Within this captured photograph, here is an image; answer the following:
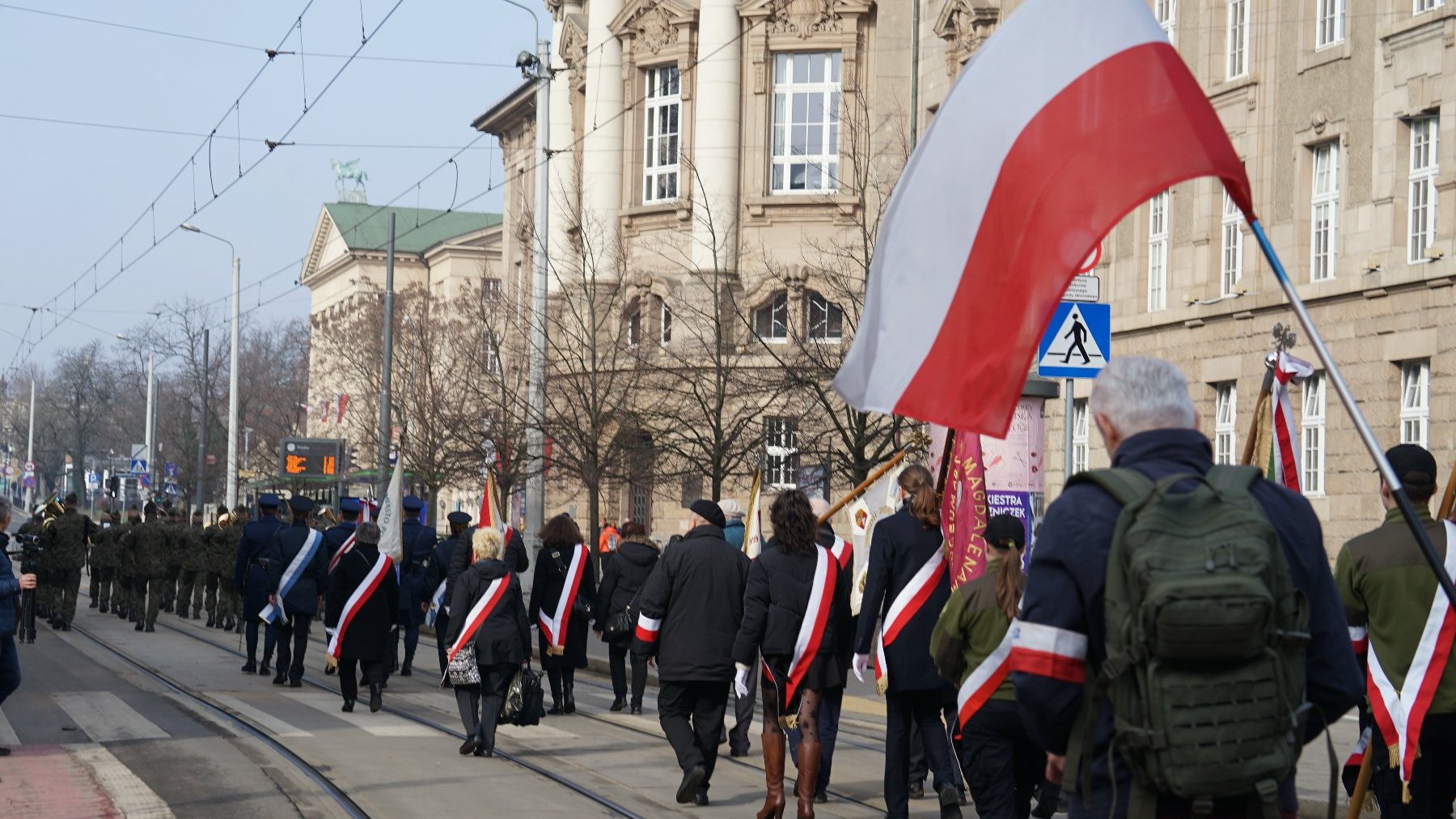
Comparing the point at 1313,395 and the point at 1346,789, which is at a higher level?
the point at 1313,395

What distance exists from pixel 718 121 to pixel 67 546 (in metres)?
23.0

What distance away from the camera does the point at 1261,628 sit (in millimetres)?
4105

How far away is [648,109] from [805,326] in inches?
638

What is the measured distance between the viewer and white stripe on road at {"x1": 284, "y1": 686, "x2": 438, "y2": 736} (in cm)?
1546

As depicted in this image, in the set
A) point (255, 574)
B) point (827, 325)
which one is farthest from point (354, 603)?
point (827, 325)

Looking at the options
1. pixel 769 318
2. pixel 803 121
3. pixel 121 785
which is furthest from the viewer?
pixel 803 121

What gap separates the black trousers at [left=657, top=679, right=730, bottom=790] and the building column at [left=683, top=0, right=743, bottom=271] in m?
35.3

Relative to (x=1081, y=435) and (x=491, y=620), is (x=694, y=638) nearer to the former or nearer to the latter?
(x=491, y=620)

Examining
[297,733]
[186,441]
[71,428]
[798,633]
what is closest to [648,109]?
[186,441]

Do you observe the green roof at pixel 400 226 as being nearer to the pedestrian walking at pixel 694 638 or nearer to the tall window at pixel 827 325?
the tall window at pixel 827 325

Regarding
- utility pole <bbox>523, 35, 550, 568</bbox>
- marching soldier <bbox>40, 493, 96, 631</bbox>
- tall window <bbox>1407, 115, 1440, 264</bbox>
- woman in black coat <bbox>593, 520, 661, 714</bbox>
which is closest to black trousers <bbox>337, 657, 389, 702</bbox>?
woman in black coat <bbox>593, 520, 661, 714</bbox>

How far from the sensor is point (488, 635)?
13.7m

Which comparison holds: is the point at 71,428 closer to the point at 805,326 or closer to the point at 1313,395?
the point at 805,326

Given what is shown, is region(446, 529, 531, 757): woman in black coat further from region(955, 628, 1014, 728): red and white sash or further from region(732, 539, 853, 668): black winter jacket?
region(955, 628, 1014, 728): red and white sash
